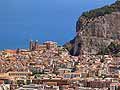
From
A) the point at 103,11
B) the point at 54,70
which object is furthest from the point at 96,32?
the point at 54,70

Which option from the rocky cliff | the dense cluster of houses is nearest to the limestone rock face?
the rocky cliff


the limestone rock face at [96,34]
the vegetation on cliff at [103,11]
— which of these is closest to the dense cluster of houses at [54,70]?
the limestone rock face at [96,34]

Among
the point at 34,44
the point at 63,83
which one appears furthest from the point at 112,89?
the point at 34,44

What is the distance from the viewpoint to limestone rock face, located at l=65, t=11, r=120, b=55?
79.4 meters

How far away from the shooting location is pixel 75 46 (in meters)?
80.6

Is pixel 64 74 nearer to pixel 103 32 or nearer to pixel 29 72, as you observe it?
pixel 29 72

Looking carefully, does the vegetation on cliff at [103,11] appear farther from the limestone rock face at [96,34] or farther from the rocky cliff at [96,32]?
the limestone rock face at [96,34]

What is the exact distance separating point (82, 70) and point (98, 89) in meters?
13.2

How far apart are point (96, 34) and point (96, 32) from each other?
24 cm

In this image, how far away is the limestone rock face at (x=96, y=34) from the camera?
7944 centimetres

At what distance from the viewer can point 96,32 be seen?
81625 mm

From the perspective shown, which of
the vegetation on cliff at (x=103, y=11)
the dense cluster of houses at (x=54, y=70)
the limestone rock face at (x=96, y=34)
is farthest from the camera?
the vegetation on cliff at (x=103, y=11)

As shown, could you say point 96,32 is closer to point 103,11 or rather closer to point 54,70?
point 103,11

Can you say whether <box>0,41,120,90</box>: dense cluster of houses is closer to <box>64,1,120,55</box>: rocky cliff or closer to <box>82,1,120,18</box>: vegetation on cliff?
<box>64,1,120,55</box>: rocky cliff
